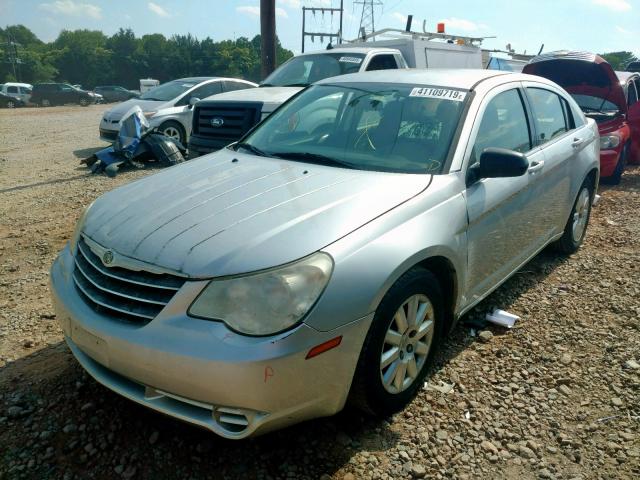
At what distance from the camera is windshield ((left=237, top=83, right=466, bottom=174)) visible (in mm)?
3123

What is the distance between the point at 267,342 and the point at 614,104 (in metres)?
8.06

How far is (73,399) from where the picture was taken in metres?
2.77

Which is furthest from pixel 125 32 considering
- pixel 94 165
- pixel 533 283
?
pixel 533 283

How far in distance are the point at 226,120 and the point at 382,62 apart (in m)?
2.82

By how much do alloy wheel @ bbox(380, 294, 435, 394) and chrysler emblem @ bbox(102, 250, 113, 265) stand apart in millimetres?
1295

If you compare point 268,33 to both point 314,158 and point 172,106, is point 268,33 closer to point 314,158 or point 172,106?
point 172,106

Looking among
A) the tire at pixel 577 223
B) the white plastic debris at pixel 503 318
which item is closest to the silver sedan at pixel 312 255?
the white plastic debris at pixel 503 318

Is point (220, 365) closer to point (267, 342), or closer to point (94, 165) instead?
point (267, 342)

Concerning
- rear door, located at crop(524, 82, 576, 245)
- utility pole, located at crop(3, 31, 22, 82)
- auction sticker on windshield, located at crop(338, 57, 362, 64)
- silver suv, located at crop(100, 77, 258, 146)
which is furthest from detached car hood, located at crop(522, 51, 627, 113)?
utility pole, located at crop(3, 31, 22, 82)

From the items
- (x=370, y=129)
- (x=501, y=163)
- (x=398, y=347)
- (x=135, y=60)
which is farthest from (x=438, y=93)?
(x=135, y=60)

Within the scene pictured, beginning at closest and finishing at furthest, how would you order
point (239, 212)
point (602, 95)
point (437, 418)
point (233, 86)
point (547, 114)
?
point (239, 212)
point (437, 418)
point (547, 114)
point (602, 95)
point (233, 86)

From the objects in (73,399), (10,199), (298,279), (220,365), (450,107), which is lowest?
(10,199)

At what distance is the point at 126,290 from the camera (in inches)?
90.7

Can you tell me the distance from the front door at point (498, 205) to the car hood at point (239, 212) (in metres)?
0.43
